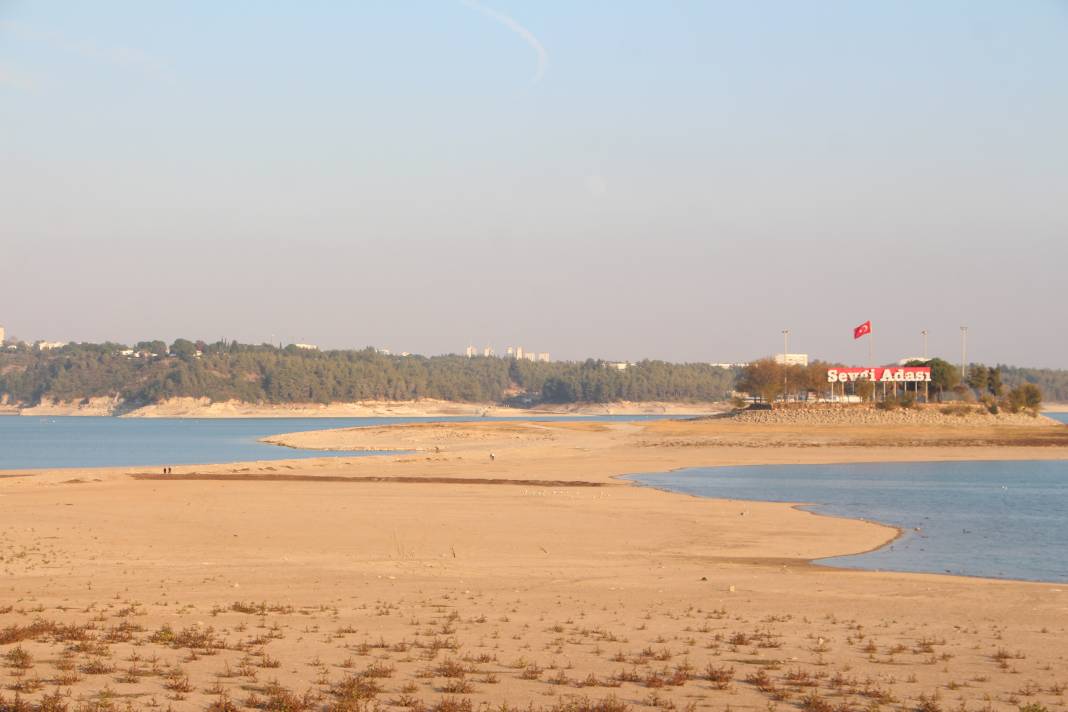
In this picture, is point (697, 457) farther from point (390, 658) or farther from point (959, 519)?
point (390, 658)

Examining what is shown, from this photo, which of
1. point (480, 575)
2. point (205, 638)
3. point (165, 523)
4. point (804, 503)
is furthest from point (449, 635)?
point (804, 503)

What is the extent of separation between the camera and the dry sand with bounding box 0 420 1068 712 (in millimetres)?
11742

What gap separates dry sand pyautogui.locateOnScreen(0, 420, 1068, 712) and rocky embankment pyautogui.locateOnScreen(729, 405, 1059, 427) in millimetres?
69436

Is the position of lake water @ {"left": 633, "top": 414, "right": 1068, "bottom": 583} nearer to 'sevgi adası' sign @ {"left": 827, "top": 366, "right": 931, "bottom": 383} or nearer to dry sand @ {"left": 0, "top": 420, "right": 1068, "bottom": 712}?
dry sand @ {"left": 0, "top": 420, "right": 1068, "bottom": 712}

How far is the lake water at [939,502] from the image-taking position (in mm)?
25906

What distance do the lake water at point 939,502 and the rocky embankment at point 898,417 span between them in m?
34.2

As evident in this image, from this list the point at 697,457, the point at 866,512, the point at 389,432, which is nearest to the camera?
the point at 866,512

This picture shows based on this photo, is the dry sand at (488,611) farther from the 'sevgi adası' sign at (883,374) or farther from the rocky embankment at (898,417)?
the 'sevgi adası' sign at (883,374)

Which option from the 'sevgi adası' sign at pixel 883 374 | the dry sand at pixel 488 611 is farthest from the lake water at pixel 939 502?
the 'sevgi adası' sign at pixel 883 374

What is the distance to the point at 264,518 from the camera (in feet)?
108

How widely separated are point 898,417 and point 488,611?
312 ft

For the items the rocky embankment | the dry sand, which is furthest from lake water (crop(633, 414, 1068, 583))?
the rocky embankment

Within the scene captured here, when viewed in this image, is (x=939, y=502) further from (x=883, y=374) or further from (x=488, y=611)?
→ (x=883, y=374)

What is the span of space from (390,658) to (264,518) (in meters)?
20.6
